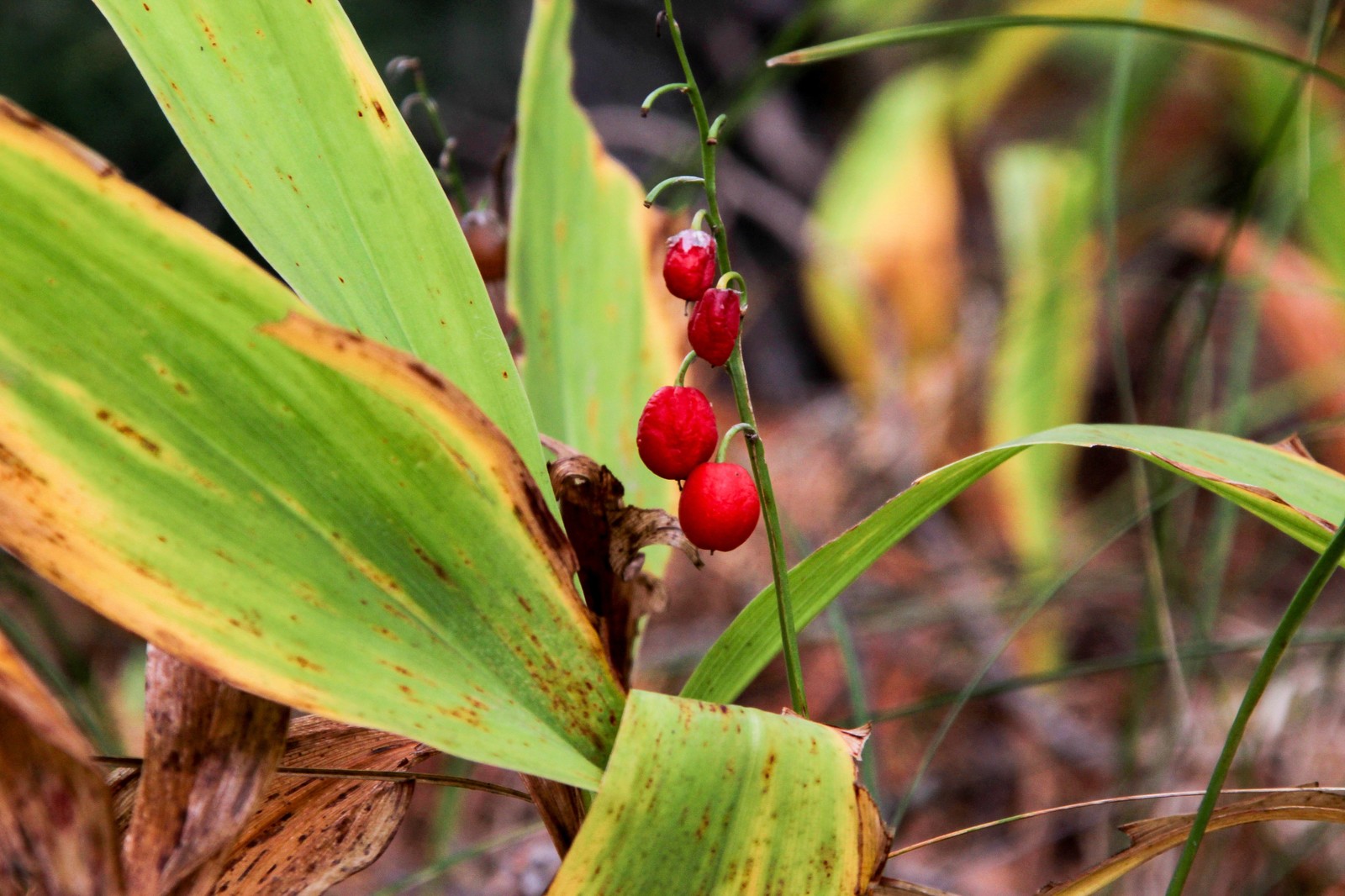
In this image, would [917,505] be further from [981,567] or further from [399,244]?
[981,567]

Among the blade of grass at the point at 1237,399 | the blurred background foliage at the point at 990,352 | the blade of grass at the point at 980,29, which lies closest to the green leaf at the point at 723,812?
the blurred background foliage at the point at 990,352

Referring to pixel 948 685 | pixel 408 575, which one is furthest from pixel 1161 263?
pixel 408 575

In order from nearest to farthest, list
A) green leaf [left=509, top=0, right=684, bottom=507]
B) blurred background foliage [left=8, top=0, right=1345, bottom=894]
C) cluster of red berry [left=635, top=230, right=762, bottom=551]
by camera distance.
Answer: cluster of red berry [left=635, top=230, right=762, bottom=551]
green leaf [left=509, top=0, right=684, bottom=507]
blurred background foliage [left=8, top=0, right=1345, bottom=894]

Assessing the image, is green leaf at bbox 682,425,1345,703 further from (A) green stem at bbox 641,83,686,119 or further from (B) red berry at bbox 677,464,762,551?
(A) green stem at bbox 641,83,686,119

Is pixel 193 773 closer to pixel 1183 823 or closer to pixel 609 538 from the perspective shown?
pixel 609 538

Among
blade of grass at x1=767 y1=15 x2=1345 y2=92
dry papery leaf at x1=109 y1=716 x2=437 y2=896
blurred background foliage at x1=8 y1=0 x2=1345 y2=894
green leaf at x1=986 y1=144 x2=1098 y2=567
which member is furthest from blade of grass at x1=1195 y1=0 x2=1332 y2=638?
dry papery leaf at x1=109 y1=716 x2=437 y2=896
